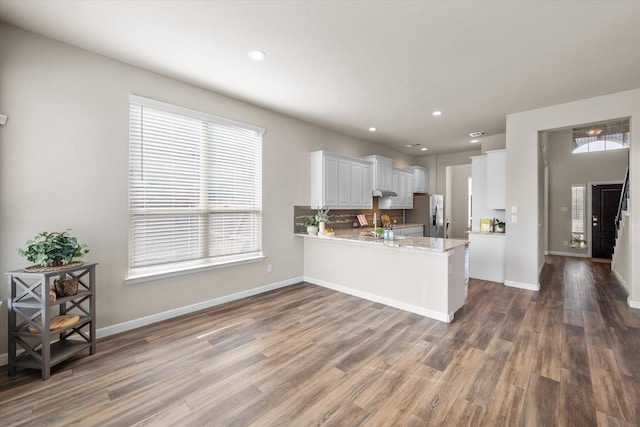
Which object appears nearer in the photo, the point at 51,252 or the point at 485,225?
the point at 51,252

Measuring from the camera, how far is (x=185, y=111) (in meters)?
3.38

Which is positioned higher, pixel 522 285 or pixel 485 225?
pixel 485 225

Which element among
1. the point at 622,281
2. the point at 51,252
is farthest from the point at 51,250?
the point at 622,281

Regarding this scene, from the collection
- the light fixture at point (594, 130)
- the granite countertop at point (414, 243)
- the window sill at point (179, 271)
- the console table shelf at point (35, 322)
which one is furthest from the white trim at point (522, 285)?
the console table shelf at point (35, 322)

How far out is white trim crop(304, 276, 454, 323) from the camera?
324 centimetres

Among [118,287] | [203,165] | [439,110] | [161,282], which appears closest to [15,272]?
[118,287]

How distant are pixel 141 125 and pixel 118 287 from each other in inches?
70.9

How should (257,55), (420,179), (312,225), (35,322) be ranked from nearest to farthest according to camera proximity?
(35,322) < (257,55) < (312,225) < (420,179)

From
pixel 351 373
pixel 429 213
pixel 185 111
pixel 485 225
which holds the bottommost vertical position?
pixel 351 373

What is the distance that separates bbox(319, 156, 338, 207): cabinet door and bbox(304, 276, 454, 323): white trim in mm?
1382

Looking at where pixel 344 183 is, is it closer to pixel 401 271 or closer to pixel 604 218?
pixel 401 271

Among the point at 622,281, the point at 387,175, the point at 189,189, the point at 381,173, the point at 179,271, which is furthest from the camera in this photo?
the point at 387,175

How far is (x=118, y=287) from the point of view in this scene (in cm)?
291

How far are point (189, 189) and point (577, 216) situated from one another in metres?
9.44
